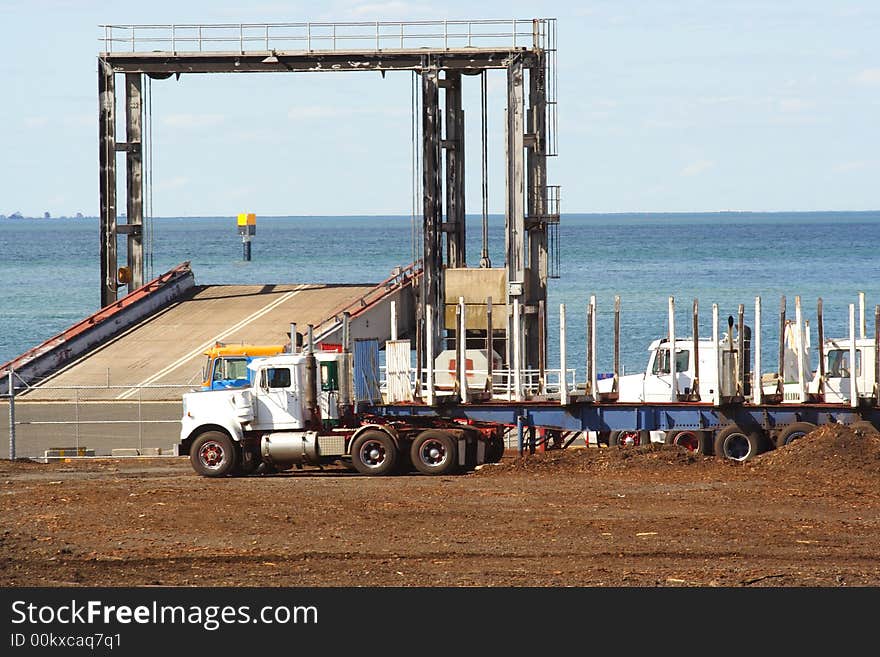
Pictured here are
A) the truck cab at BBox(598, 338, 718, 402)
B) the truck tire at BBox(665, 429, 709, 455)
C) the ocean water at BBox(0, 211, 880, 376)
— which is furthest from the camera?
the ocean water at BBox(0, 211, 880, 376)

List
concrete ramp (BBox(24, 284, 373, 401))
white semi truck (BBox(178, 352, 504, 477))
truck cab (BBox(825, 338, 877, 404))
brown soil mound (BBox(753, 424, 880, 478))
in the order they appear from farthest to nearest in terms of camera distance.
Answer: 1. concrete ramp (BBox(24, 284, 373, 401))
2. truck cab (BBox(825, 338, 877, 404))
3. white semi truck (BBox(178, 352, 504, 477))
4. brown soil mound (BBox(753, 424, 880, 478))

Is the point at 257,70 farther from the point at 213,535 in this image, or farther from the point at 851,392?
the point at 213,535

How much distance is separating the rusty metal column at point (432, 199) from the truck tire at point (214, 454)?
739 inches

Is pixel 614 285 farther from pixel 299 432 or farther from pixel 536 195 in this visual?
pixel 299 432

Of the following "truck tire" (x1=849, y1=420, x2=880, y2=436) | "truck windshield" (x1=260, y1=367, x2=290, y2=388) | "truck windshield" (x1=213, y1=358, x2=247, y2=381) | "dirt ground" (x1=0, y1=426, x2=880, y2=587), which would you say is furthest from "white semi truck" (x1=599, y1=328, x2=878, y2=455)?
"truck windshield" (x1=213, y1=358, x2=247, y2=381)

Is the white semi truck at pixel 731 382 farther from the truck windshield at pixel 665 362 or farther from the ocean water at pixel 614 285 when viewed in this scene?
the ocean water at pixel 614 285

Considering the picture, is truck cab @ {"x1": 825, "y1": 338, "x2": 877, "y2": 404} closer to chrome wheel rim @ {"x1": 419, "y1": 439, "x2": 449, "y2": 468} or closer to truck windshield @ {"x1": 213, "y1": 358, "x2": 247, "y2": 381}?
chrome wheel rim @ {"x1": 419, "y1": 439, "x2": 449, "y2": 468}

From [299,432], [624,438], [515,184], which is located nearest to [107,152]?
[515,184]

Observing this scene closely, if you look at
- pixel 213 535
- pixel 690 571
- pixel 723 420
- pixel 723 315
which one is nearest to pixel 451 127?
pixel 723 420

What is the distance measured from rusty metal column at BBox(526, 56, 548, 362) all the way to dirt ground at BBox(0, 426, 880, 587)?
17.4 meters

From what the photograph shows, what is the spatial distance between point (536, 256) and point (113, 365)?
13.8 metres

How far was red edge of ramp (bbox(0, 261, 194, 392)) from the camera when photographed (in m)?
46.2

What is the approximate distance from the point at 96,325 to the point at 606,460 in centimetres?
2334

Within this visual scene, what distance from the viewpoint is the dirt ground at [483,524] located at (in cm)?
2019
